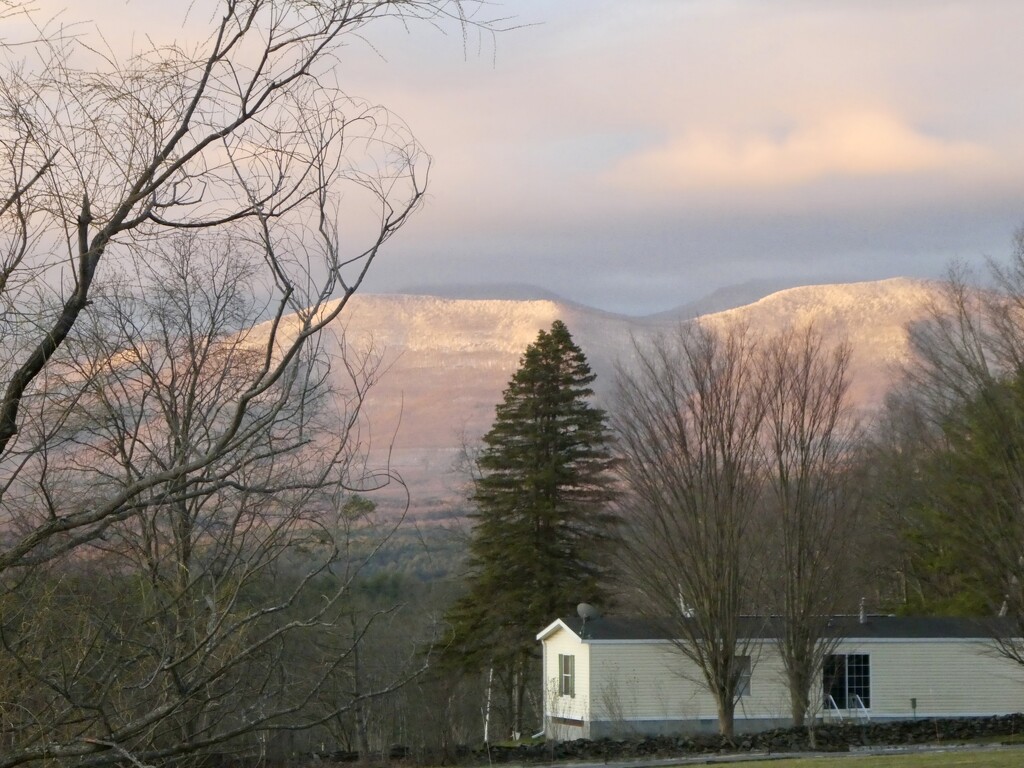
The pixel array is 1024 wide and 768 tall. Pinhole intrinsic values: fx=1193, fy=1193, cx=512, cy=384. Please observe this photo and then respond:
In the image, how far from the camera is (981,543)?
24.0m

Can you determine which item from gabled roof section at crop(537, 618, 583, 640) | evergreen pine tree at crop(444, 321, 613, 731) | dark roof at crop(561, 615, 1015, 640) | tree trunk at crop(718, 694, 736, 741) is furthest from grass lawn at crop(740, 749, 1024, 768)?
evergreen pine tree at crop(444, 321, 613, 731)

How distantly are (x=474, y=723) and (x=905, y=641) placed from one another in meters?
11.9

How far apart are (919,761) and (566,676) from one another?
14.8 m

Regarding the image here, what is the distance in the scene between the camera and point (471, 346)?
2955 centimetres

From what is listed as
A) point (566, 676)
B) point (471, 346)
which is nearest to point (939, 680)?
point (566, 676)

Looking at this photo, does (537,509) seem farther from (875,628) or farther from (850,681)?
(850,681)

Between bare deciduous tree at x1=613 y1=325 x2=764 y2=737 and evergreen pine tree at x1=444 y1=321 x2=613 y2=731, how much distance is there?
1505 centimetres

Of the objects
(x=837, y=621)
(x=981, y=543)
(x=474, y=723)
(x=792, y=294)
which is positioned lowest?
(x=474, y=723)

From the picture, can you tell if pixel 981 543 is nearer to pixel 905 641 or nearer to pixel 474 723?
pixel 905 641

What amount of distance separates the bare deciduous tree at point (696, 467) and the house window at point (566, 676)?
8.67m

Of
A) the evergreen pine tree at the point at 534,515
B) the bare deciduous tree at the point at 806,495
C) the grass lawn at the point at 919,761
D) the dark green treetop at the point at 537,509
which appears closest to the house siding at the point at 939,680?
the bare deciduous tree at the point at 806,495

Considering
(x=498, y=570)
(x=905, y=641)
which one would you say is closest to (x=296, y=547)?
(x=905, y=641)

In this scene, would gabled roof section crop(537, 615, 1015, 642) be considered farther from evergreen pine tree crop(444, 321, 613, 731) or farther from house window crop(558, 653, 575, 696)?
evergreen pine tree crop(444, 321, 613, 731)

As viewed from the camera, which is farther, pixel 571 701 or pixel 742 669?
pixel 571 701
